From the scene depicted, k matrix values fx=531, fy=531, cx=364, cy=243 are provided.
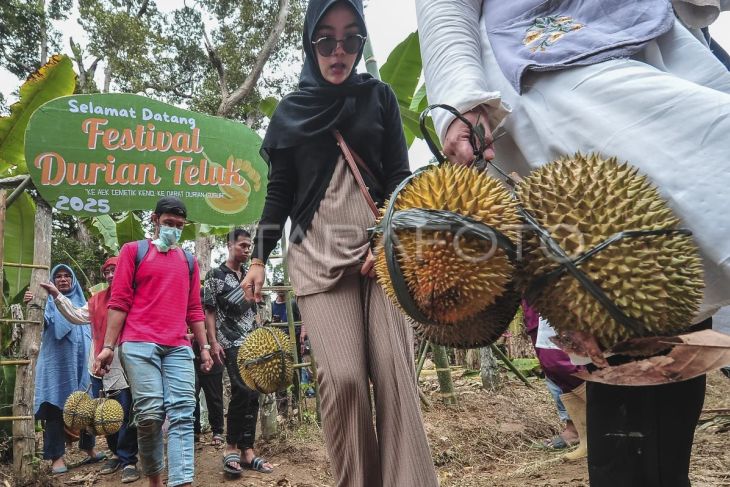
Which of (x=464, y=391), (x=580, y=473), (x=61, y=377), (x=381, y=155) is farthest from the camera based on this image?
(x=464, y=391)

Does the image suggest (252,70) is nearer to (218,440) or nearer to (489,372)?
(489,372)

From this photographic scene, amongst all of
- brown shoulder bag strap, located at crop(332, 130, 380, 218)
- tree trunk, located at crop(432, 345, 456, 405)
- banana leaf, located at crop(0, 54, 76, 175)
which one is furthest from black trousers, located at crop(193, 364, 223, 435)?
brown shoulder bag strap, located at crop(332, 130, 380, 218)

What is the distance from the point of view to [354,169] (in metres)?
2.14

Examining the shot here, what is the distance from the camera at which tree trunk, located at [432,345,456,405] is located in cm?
573

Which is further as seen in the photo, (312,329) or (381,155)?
(381,155)

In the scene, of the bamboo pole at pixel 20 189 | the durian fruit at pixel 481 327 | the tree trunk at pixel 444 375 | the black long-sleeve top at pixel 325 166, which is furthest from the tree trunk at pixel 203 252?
the durian fruit at pixel 481 327

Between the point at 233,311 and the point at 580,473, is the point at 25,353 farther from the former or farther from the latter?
the point at 580,473

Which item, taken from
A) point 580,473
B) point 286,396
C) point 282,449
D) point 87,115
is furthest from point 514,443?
point 87,115

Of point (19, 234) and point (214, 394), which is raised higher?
point (19, 234)

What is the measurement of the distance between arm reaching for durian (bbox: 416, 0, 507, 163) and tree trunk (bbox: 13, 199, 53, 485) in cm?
433

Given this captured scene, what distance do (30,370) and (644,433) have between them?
16.2ft

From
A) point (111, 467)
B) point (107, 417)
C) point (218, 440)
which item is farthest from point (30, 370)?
point (218, 440)

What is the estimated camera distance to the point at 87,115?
4.90 metres

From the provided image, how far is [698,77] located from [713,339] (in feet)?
2.14
